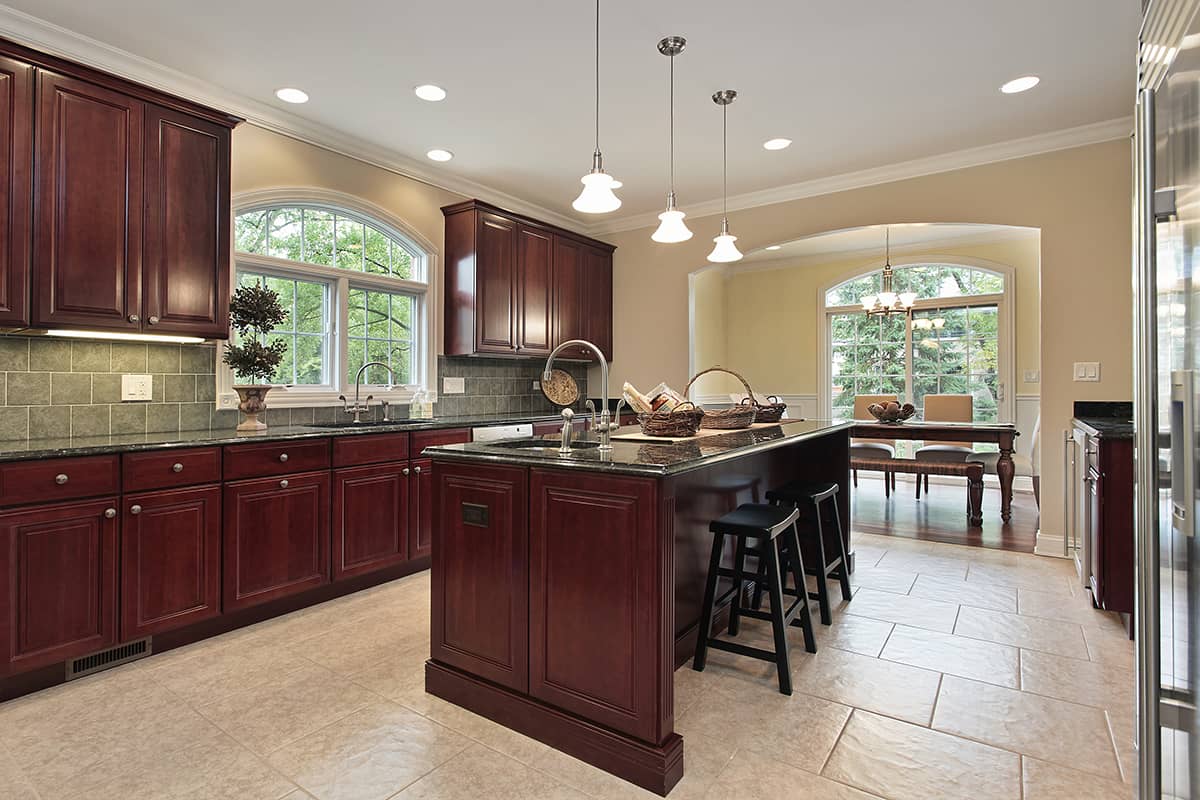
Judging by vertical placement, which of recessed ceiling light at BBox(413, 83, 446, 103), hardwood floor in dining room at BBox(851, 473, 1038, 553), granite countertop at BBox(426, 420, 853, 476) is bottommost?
hardwood floor in dining room at BBox(851, 473, 1038, 553)

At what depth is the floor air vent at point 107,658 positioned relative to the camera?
2.37 metres

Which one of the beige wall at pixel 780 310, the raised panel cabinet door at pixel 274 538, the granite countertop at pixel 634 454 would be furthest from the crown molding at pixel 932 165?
the raised panel cabinet door at pixel 274 538

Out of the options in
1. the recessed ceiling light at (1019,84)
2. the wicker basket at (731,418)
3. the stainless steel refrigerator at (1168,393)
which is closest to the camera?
the stainless steel refrigerator at (1168,393)

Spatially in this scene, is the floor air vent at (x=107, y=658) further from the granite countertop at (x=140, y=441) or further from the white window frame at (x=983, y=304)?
the white window frame at (x=983, y=304)

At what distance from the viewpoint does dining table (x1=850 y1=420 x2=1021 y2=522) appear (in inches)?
183

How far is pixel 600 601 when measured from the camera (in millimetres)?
1840

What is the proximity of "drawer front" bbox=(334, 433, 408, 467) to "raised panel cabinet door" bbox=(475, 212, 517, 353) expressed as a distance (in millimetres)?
1237

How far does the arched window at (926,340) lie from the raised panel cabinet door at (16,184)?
→ 7198 mm

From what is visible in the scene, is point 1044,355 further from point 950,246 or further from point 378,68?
point 378,68

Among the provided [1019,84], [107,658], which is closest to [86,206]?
[107,658]

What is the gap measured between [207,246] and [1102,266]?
516 centimetres

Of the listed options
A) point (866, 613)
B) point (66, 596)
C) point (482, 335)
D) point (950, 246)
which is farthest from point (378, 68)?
point (950, 246)

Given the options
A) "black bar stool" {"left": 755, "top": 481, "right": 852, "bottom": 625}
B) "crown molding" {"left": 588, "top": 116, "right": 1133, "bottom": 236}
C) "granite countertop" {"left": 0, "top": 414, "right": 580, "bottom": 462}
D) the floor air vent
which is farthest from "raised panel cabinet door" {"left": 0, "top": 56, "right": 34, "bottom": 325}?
"crown molding" {"left": 588, "top": 116, "right": 1133, "bottom": 236}

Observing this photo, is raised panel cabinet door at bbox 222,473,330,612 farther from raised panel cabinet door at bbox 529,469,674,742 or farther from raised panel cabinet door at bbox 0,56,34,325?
raised panel cabinet door at bbox 529,469,674,742
